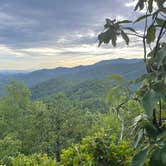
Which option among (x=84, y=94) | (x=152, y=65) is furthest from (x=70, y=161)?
(x=84, y=94)

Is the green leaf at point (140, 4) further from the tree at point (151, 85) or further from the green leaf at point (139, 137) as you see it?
the green leaf at point (139, 137)

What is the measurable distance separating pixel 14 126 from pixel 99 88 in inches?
2139

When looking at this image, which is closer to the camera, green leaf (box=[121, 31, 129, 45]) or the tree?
the tree

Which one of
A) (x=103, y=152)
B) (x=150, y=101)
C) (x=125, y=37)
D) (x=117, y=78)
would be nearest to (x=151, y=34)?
(x=125, y=37)

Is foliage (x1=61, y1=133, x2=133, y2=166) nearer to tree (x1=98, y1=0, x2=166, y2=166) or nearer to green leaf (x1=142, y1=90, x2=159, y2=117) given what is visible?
tree (x1=98, y1=0, x2=166, y2=166)

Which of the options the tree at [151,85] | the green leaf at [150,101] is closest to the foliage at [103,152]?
the tree at [151,85]

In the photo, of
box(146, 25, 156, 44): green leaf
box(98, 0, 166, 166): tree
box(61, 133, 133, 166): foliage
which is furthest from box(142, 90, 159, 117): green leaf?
box(61, 133, 133, 166): foliage

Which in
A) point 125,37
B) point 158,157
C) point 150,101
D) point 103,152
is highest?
point 125,37

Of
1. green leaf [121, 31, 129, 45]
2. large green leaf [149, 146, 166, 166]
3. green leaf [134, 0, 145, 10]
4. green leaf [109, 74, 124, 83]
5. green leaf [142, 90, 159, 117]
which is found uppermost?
green leaf [134, 0, 145, 10]

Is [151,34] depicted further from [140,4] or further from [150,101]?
[150,101]

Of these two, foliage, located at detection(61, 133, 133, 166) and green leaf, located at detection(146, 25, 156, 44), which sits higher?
green leaf, located at detection(146, 25, 156, 44)

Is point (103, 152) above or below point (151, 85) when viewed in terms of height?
below

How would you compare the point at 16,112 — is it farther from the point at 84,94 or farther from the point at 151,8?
the point at 84,94

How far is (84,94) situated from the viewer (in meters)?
77.1
